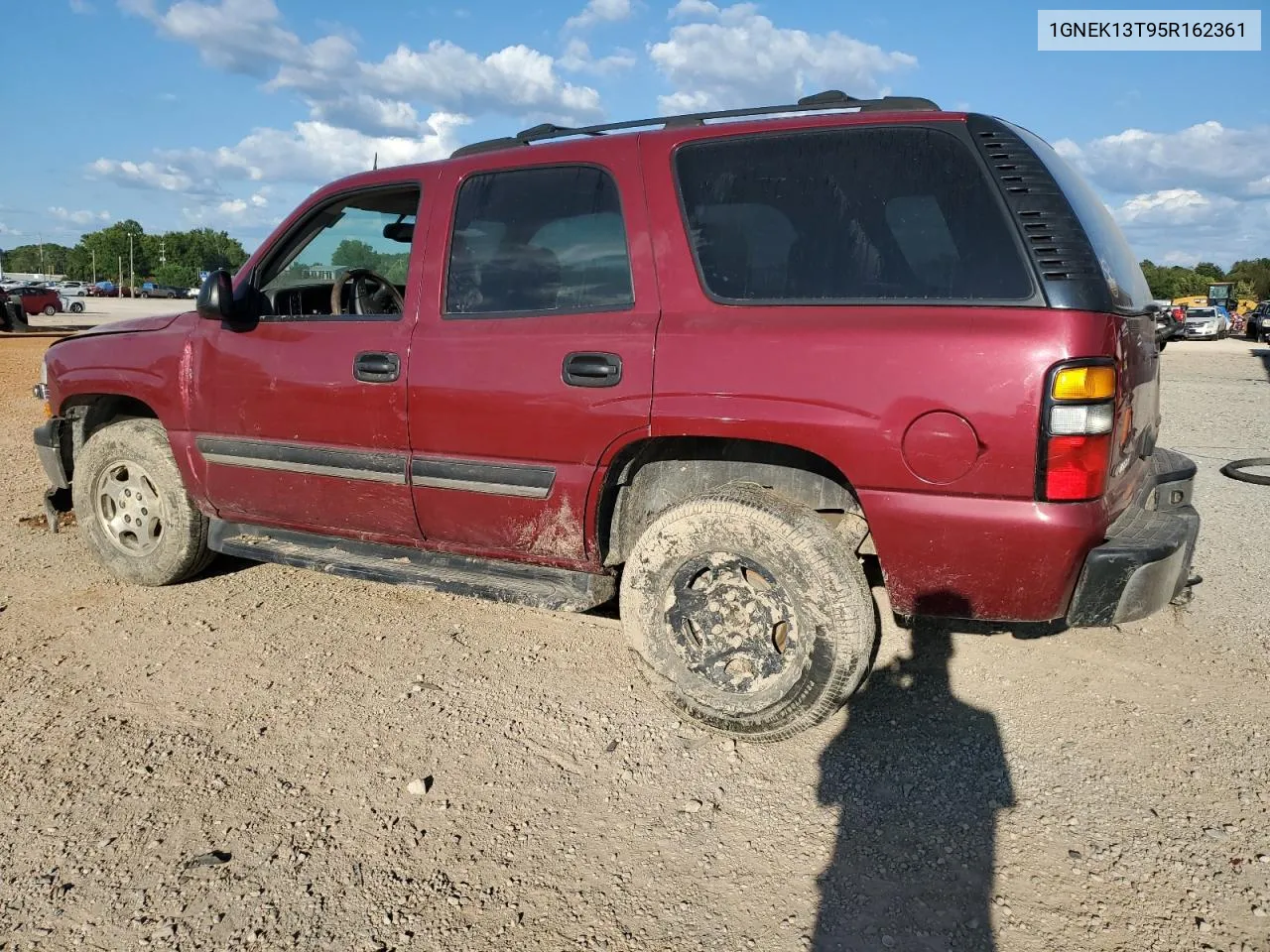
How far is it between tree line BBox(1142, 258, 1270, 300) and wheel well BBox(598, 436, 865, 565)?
70.3 meters

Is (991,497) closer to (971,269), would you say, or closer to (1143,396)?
(971,269)

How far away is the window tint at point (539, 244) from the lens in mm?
3250

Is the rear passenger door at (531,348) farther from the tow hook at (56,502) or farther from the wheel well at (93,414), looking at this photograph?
the tow hook at (56,502)

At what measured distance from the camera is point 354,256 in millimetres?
4184

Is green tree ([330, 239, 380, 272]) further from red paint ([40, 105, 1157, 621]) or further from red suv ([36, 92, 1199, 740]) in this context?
red paint ([40, 105, 1157, 621])

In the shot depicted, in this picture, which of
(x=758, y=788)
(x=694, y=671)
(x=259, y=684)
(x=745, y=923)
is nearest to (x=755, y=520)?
(x=694, y=671)

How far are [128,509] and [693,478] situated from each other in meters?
2.90

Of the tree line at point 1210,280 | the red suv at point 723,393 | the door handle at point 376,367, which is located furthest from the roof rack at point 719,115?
the tree line at point 1210,280

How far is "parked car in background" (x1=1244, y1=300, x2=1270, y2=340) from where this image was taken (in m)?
31.4

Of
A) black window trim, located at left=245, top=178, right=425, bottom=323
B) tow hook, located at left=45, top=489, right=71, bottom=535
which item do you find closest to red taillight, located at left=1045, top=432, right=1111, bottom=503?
black window trim, located at left=245, top=178, right=425, bottom=323

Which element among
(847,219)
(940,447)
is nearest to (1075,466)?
(940,447)

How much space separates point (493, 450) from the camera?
335 centimetres

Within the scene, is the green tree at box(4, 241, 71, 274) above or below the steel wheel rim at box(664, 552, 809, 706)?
above

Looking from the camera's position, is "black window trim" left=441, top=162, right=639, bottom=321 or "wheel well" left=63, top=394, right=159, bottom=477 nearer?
"black window trim" left=441, top=162, right=639, bottom=321
